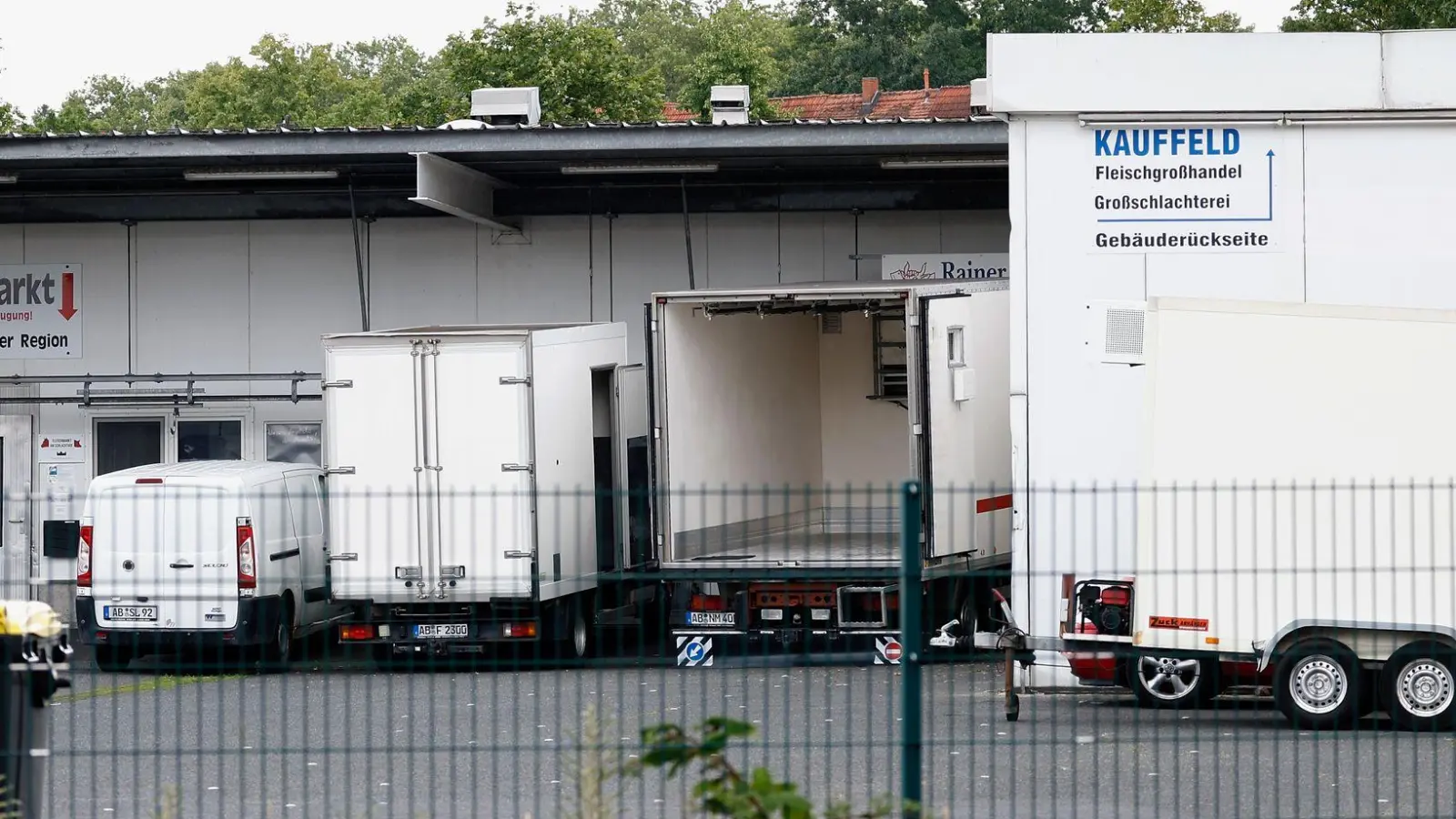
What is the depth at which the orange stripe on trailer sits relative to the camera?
16.5 meters

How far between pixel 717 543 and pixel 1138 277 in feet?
16.0

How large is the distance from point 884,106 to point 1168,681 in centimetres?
4665

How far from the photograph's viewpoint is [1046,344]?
13.9 meters

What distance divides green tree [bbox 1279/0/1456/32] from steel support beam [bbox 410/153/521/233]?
1937cm

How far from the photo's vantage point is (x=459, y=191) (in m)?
19.1

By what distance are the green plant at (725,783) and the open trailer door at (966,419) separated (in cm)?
935

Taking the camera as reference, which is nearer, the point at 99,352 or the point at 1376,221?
the point at 1376,221

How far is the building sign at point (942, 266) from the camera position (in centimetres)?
1997

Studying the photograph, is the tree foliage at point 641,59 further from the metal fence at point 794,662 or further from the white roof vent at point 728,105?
the metal fence at point 794,662

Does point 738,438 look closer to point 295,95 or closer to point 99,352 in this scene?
point 99,352

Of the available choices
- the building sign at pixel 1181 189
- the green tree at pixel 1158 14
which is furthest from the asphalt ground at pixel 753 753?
the green tree at pixel 1158 14

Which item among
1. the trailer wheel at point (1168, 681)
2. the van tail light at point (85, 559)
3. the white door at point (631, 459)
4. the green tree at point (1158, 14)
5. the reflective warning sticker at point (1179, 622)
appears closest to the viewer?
the reflective warning sticker at point (1179, 622)

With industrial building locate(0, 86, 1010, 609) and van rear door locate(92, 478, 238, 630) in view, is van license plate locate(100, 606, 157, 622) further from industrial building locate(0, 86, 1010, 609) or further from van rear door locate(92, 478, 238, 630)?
→ industrial building locate(0, 86, 1010, 609)

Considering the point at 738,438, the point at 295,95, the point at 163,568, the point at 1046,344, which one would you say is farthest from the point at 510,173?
the point at 295,95
